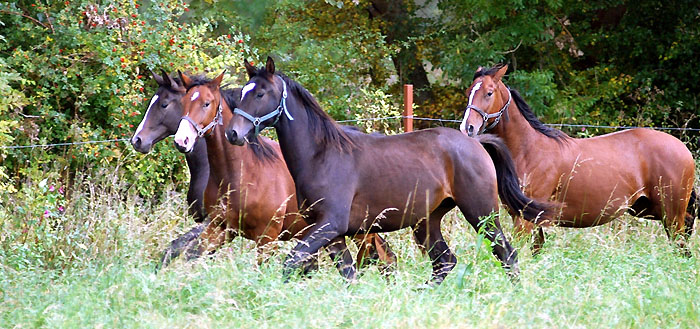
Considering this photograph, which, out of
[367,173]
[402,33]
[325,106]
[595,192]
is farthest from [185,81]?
[402,33]

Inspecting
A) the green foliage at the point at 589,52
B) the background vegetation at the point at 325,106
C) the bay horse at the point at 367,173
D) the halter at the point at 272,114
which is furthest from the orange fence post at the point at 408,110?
the green foliage at the point at 589,52

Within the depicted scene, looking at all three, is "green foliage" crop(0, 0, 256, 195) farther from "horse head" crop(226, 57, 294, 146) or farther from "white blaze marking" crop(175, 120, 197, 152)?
"horse head" crop(226, 57, 294, 146)

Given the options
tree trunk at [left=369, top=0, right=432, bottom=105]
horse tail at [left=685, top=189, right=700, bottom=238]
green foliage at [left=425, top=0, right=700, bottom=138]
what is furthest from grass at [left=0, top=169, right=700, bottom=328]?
tree trunk at [left=369, top=0, right=432, bottom=105]

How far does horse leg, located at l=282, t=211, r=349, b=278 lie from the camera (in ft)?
20.7

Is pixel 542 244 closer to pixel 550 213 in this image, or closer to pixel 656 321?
pixel 550 213

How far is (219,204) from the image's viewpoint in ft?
24.5

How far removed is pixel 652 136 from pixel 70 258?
5608 mm

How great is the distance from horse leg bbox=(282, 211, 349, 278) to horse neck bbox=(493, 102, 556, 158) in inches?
91.8

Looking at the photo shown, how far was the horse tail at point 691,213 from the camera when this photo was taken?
9.27 m

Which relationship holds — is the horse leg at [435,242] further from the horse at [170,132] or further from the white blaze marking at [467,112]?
the horse at [170,132]

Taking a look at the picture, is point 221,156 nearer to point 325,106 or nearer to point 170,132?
point 170,132

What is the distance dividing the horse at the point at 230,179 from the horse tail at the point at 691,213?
11.3ft

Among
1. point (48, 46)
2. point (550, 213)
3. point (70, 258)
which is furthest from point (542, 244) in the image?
point (48, 46)

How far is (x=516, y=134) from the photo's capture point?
853cm
